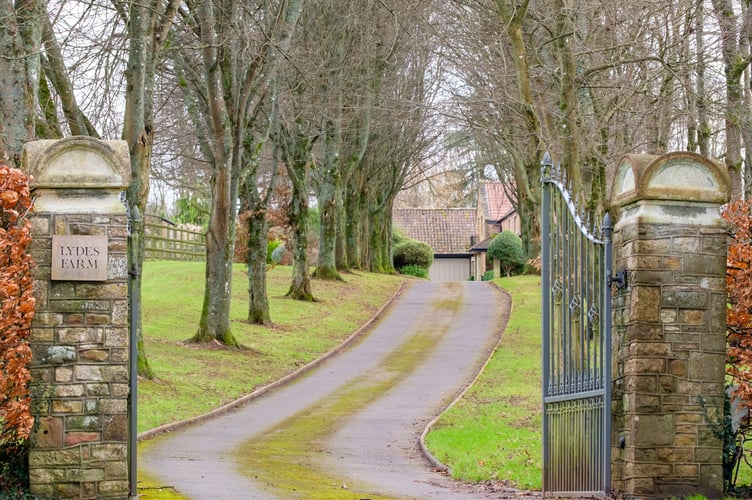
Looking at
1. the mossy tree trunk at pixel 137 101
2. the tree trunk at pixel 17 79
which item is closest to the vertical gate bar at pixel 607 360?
the tree trunk at pixel 17 79

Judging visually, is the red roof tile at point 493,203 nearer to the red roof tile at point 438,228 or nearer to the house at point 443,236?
the house at point 443,236

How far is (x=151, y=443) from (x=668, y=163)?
8923mm

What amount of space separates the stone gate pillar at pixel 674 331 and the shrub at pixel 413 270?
51.3m

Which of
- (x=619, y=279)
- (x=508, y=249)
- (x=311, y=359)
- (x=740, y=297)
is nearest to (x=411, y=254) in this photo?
(x=508, y=249)

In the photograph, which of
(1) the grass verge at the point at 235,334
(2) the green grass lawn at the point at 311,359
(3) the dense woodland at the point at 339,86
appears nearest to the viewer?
(2) the green grass lawn at the point at 311,359

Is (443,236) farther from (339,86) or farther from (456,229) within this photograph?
(339,86)

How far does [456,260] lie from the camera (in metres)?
86.4

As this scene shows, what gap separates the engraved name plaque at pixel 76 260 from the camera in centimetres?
833

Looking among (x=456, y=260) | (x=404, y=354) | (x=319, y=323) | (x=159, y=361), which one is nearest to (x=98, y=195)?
(x=159, y=361)

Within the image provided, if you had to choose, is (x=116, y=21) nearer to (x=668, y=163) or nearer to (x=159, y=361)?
(x=159, y=361)

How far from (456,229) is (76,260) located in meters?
80.3

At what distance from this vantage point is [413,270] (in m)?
60.0

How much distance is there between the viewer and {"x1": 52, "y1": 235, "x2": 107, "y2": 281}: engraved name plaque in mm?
8328

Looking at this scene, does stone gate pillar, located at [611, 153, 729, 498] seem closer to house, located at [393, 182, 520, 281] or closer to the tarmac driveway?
the tarmac driveway
